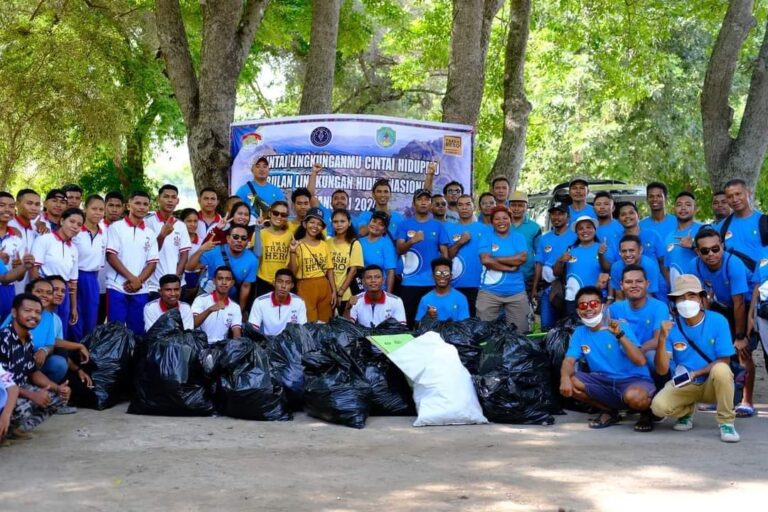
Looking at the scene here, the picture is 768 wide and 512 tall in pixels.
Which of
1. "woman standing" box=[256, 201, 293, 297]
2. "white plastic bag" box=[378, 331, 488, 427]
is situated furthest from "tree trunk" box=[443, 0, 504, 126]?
"white plastic bag" box=[378, 331, 488, 427]

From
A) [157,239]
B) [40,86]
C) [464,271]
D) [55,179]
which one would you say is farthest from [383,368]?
[55,179]

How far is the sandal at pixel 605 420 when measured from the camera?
7.20 meters

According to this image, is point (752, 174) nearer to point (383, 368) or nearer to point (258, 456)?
point (383, 368)

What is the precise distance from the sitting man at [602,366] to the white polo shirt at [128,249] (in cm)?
390

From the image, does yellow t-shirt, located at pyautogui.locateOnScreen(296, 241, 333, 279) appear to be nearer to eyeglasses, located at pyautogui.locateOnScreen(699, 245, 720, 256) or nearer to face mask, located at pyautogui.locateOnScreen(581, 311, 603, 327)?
face mask, located at pyautogui.locateOnScreen(581, 311, 603, 327)

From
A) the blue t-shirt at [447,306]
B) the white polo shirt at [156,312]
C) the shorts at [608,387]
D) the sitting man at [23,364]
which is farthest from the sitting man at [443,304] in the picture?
the sitting man at [23,364]

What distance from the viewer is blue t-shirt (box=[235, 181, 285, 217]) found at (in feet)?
32.4

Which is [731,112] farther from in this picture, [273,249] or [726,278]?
[273,249]

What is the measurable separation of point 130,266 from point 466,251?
320cm

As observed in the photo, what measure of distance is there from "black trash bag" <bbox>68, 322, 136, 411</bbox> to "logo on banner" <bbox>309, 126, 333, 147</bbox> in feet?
11.3

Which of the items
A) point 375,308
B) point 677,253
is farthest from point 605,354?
point 375,308

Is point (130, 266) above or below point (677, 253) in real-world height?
below

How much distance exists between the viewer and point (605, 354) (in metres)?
7.11

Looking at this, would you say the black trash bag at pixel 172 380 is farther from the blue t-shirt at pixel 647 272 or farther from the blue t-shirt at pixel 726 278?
the blue t-shirt at pixel 726 278
